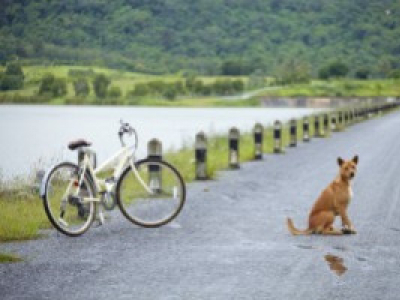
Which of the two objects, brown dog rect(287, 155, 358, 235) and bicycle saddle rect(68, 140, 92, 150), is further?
bicycle saddle rect(68, 140, 92, 150)

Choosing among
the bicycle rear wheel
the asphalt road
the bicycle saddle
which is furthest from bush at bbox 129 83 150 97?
the bicycle rear wheel

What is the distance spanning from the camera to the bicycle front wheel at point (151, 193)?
1062 centimetres

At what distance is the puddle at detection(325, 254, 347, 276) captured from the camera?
7750mm

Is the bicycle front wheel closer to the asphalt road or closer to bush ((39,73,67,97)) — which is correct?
the asphalt road

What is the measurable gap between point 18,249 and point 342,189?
3799 mm

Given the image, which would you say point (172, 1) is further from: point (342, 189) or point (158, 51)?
point (342, 189)

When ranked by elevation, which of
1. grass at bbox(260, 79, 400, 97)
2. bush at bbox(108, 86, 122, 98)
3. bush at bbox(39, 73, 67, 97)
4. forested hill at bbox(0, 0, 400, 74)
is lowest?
grass at bbox(260, 79, 400, 97)

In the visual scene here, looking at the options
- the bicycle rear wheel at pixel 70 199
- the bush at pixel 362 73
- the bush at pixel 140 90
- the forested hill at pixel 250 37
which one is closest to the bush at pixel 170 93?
the forested hill at pixel 250 37

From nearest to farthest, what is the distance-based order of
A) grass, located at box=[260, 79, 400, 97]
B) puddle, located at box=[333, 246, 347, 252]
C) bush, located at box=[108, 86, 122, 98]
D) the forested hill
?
puddle, located at box=[333, 246, 347, 252] < bush, located at box=[108, 86, 122, 98] < grass, located at box=[260, 79, 400, 97] < the forested hill

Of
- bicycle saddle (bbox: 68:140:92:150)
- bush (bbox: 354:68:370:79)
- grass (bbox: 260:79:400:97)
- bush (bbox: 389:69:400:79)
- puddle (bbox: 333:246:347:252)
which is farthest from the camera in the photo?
bush (bbox: 354:68:370:79)

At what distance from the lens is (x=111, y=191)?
413 inches

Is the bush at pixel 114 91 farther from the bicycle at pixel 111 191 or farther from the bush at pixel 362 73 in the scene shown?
the bicycle at pixel 111 191

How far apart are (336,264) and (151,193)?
3.50 m

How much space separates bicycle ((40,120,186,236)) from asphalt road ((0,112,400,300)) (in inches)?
8.4
